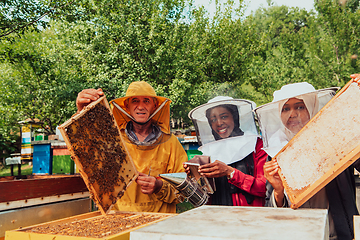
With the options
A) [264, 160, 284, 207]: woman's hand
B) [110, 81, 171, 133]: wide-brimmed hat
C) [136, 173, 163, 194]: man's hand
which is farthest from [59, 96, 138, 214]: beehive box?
[264, 160, 284, 207]: woman's hand

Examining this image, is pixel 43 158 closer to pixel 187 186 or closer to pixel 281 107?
pixel 187 186

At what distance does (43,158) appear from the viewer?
809 cm

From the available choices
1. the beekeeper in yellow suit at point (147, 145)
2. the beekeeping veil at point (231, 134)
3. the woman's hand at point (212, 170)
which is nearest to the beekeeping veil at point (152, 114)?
the beekeeper in yellow suit at point (147, 145)

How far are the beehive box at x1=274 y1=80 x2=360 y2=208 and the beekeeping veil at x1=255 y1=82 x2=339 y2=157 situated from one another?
647mm

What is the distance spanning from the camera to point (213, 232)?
105 centimetres

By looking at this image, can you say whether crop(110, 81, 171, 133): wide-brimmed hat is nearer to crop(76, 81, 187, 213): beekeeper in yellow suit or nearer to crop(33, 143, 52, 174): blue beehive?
crop(76, 81, 187, 213): beekeeper in yellow suit

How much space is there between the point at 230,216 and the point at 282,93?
157 cm

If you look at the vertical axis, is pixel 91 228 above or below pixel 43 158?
below

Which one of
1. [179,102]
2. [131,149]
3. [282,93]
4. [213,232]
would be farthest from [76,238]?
[179,102]

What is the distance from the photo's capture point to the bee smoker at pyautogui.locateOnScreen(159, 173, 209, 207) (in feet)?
7.74

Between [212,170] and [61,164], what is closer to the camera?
[212,170]

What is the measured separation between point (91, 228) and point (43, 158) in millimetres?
7272

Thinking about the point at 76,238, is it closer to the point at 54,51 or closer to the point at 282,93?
the point at 282,93

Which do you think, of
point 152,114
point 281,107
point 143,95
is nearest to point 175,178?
point 152,114
